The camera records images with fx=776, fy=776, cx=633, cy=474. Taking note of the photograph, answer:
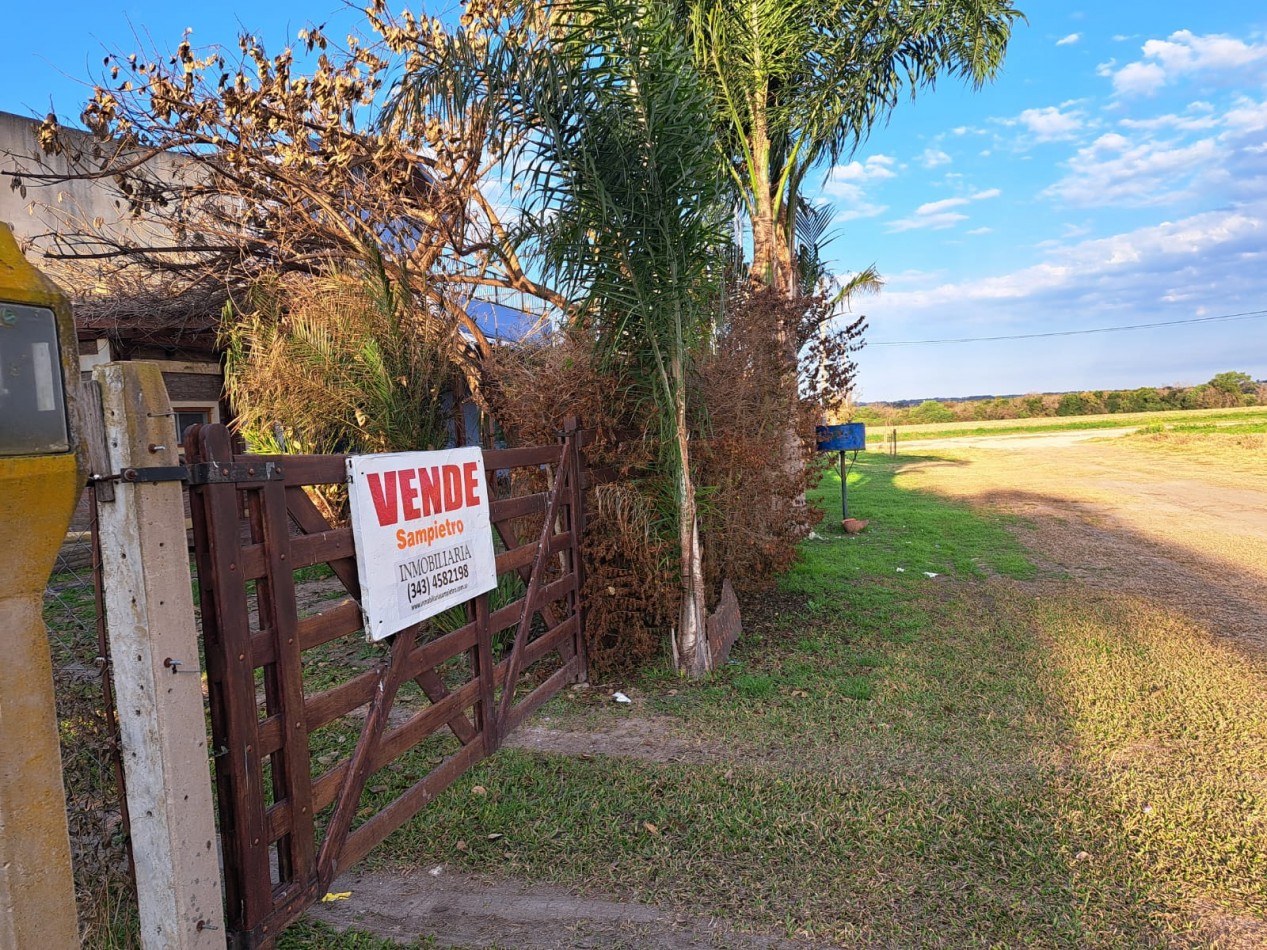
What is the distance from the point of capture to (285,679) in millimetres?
3000

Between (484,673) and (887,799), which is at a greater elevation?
(484,673)

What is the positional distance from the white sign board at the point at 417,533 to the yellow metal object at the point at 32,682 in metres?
1.60

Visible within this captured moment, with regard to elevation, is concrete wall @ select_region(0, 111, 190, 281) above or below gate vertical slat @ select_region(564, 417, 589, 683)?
above

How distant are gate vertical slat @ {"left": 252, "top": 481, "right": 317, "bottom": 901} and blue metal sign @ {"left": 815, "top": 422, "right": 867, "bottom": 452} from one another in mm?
8494

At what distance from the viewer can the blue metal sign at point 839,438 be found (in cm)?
1082

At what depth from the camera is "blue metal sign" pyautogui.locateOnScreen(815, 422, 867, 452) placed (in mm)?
10816

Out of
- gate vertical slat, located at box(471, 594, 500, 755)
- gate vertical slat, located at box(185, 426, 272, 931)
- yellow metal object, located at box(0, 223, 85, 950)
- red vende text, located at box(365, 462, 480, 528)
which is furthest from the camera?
gate vertical slat, located at box(471, 594, 500, 755)

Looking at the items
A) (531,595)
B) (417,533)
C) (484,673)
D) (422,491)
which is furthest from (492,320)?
(417,533)

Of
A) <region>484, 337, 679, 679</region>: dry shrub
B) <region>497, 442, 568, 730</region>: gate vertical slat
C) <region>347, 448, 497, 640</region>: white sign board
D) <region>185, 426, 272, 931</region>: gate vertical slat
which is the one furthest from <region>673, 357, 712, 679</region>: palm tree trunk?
<region>185, 426, 272, 931</region>: gate vertical slat

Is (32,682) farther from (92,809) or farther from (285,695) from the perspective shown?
(92,809)

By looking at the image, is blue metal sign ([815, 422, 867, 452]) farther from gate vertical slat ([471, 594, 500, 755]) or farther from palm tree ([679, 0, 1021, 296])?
gate vertical slat ([471, 594, 500, 755])

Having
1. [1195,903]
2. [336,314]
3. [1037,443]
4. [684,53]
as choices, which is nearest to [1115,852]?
[1195,903]

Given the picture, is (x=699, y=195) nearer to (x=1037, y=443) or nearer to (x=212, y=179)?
(x=212, y=179)

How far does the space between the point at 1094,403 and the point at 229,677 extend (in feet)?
239
